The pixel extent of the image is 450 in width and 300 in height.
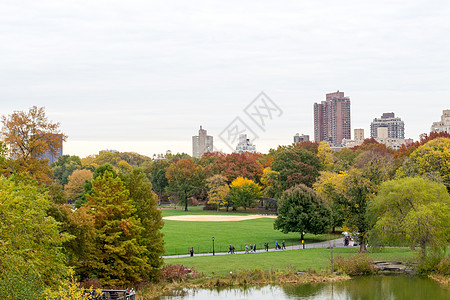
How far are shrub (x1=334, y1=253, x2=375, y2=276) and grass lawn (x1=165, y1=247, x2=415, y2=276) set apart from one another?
1132 millimetres

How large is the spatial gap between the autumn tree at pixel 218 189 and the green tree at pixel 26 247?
8058cm

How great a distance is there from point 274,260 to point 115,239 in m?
16.8

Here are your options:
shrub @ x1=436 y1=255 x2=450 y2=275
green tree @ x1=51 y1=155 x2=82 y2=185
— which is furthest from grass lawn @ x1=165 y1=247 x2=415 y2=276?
green tree @ x1=51 y1=155 x2=82 y2=185

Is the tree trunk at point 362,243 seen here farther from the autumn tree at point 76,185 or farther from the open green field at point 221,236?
the autumn tree at point 76,185

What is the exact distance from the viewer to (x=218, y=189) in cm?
10412

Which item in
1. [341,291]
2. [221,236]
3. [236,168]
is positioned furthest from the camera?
[236,168]

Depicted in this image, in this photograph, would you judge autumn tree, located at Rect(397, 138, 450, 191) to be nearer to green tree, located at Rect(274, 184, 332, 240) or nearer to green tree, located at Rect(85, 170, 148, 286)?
green tree, located at Rect(274, 184, 332, 240)

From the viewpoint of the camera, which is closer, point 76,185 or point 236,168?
point 236,168

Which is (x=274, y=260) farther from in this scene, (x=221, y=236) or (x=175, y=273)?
(x=221, y=236)

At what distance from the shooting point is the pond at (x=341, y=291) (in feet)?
110

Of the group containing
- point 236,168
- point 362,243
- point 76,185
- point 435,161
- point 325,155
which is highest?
point 325,155

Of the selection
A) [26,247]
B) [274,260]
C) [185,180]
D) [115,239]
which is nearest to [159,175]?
[185,180]

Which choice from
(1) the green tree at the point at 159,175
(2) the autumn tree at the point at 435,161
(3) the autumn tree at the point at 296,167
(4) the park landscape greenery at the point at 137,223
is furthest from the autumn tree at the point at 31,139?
(1) the green tree at the point at 159,175

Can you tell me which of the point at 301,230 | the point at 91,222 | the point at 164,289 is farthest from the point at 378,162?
the point at 91,222
